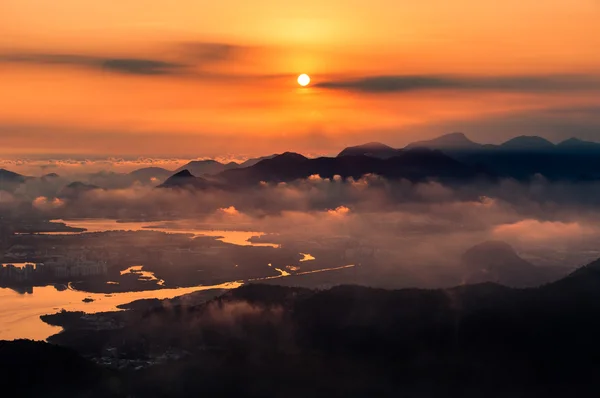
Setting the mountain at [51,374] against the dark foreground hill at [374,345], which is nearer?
the mountain at [51,374]

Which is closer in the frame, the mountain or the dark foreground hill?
the mountain

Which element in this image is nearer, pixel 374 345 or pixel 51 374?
pixel 51 374

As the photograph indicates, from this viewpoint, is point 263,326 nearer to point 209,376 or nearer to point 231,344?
point 231,344

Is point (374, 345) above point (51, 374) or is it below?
below

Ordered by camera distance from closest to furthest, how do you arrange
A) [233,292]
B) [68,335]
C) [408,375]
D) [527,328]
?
[408,375]
[527,328]
[233,292]
[68,335]

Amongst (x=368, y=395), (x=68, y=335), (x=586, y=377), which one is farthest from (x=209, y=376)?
(x=68, y=335)

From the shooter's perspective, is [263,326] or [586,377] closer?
[586,377]

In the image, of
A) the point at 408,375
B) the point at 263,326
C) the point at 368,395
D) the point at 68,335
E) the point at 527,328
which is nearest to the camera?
the point at 368,395

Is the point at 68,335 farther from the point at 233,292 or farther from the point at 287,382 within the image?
the point at 287,382
